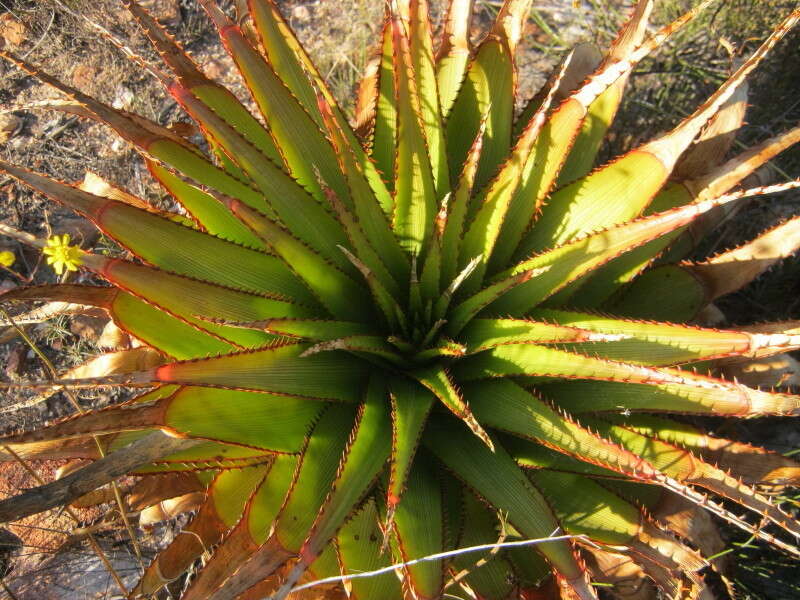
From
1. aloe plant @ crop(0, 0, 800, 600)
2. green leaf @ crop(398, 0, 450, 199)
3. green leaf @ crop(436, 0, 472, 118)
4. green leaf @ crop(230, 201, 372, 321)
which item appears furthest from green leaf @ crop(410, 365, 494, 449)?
green leaf @ crop(436, 0, 472, 118)

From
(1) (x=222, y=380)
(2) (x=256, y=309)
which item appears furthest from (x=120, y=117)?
(1) (x=222, y=380)

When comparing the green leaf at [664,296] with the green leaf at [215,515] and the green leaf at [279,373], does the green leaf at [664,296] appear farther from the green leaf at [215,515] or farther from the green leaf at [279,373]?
the green leaf at [215,515]

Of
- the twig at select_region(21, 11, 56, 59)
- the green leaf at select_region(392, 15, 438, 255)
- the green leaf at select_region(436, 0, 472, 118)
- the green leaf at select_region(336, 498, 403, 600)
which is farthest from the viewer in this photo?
the twig at select_region(21, 11, 56, 59)

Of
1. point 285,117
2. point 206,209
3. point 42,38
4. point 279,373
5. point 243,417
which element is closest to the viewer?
point 279,373

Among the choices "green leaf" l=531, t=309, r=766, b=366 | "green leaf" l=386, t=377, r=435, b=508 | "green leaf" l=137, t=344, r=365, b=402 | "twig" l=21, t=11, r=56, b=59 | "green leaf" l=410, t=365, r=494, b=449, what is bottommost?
"green leaf" l=531, t=309, r=766, b=366

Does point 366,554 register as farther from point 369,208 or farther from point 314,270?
point 369,208

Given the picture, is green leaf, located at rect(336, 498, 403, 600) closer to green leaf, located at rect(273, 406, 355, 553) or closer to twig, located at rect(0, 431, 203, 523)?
green leaf, located at rect(273, 406, 355, 553)

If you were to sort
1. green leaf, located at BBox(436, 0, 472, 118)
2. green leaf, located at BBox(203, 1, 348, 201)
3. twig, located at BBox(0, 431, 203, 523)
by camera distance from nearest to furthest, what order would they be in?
1. twig, located at BBox(0, 431, 203, 523)
2. green leaf, located at BBox(203, 1, 348, 201)
3. green leaf, located at BBox(436, 0, 472, 118)

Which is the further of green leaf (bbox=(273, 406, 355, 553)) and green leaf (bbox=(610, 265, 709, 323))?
green leaf (bbox=(610, 265, 709, 323))

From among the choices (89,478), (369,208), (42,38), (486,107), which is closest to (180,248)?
(369,208)
